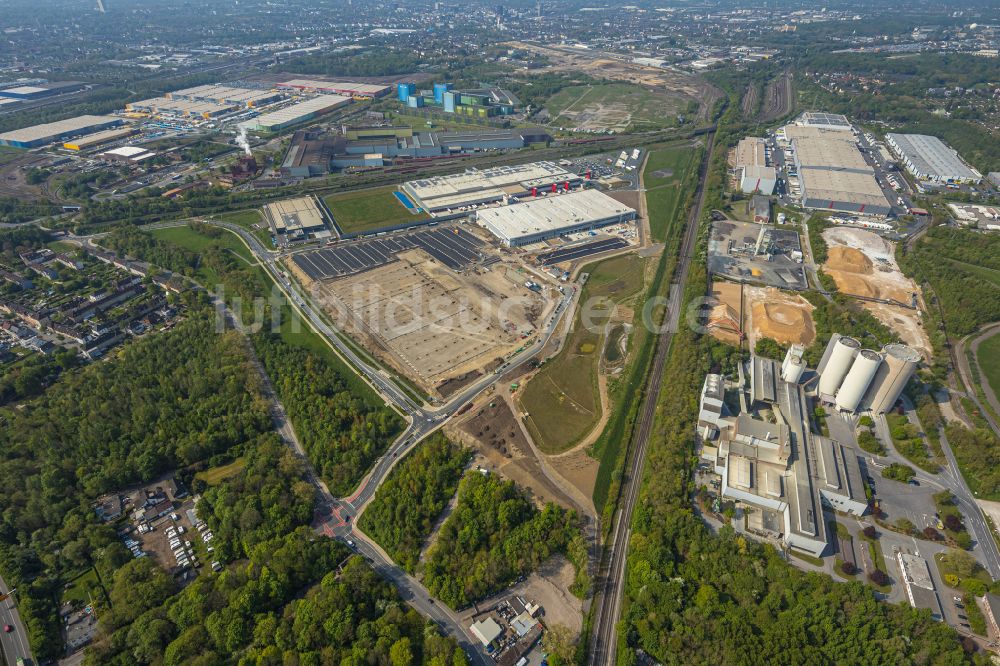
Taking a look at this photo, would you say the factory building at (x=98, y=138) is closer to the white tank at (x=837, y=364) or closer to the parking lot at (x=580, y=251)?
the parking lot at (x=580, y=251)

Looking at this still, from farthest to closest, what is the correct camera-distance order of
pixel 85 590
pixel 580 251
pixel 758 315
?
pixel 580 251 < pixel 758 315 < pixel 85 590

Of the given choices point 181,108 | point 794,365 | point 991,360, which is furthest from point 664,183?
point 181,108

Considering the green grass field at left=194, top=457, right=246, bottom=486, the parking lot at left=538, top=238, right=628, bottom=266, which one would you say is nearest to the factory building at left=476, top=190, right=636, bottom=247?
the parking lot at left=538, top=238, right=628, bottom=266

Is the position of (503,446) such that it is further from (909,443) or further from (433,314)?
(909,443)

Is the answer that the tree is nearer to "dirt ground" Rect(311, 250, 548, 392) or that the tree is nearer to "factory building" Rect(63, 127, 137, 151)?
"dirt ground" Rect(311, 250, 548, 392)

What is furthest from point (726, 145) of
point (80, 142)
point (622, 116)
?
point (80, 142)

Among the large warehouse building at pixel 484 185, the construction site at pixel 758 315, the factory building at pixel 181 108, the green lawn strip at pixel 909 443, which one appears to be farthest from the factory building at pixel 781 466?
the factory building at pixel 181 108
